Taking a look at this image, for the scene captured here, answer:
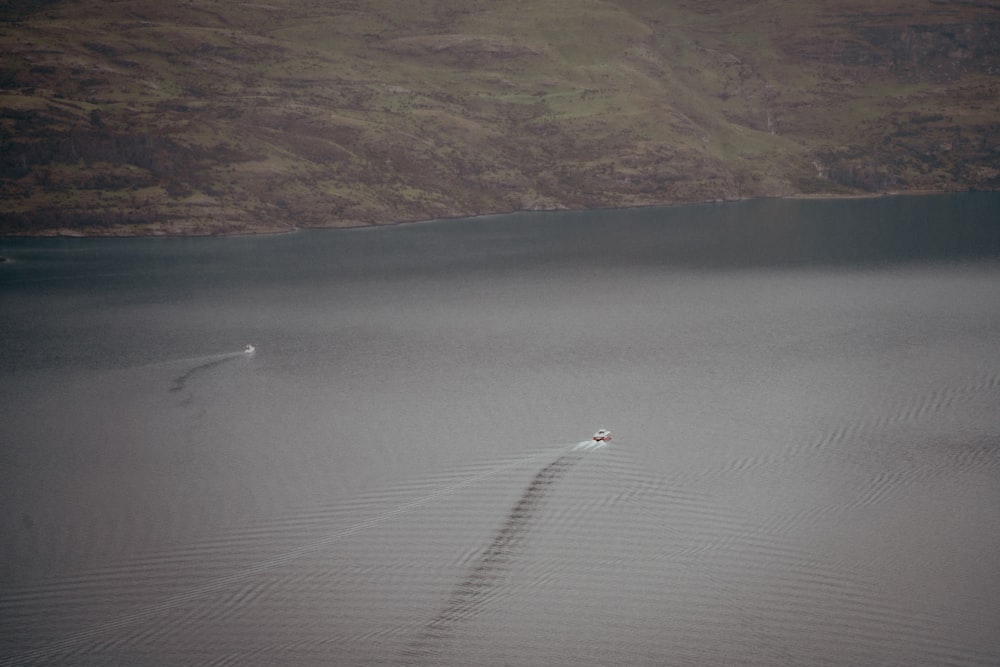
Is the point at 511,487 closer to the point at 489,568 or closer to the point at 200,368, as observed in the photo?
the point at 489,568

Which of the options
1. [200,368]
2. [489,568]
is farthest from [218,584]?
[200,368]

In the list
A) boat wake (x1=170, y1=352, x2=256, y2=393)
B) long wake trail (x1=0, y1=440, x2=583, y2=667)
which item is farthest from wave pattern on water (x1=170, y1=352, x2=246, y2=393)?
long wake trail (x1=0, y1=440, x2=583, y2=667)

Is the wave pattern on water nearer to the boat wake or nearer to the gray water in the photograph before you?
the boat wake

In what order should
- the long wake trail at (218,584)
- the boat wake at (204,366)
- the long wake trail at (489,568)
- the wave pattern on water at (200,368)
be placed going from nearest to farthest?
the long wake trail at (218,584), the long wake trail at (489,568), the wave pattern on water at (200,368), the boat wake at (204,366)

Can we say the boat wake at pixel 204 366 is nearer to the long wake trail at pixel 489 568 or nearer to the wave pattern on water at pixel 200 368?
the wave pattern on water at pixel 200 368

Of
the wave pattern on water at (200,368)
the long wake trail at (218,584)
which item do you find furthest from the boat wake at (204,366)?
the long wake trail at (218,584)
